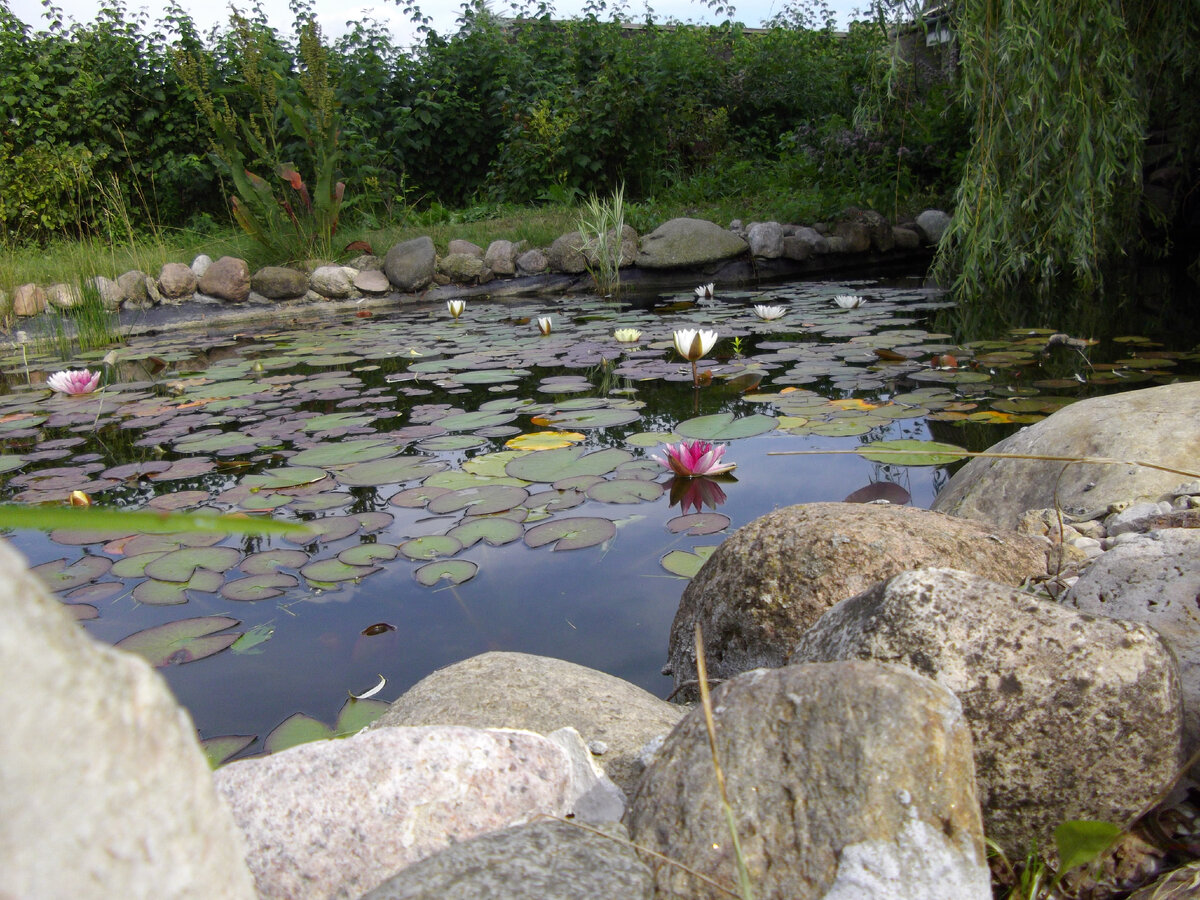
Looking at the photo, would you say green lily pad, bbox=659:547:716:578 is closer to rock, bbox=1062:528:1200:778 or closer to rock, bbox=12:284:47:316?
rock, bbox=1062:528:1200:778

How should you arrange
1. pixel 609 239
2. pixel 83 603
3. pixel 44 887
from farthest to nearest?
pixel 609 239
pixel 83 603
pixel 44 887

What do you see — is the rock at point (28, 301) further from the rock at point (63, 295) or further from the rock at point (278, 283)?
the rock at point (278, 283)

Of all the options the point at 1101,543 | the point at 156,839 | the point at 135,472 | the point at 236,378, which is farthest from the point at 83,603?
the point at 236,378

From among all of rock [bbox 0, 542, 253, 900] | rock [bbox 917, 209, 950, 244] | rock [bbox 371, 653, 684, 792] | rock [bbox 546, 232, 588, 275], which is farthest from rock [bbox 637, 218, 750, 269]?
rock [bbox 0, 542, 253, 900]

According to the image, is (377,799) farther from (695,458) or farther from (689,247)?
(689,247)

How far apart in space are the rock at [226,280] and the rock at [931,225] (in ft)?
19.4

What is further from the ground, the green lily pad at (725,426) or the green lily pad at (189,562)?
the green lily pad at (725,426)

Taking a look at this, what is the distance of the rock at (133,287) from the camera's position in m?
6.77

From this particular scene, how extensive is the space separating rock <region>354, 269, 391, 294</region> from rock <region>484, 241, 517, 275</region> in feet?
2.83

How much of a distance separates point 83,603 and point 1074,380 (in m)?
3.24

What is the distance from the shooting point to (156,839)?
378 mm

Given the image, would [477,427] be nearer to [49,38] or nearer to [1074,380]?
[1074,380]

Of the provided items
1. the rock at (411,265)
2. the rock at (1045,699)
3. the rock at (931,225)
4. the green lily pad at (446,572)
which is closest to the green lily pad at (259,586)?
the green lily pad at (446,572)

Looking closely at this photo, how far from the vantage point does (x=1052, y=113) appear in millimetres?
3906
